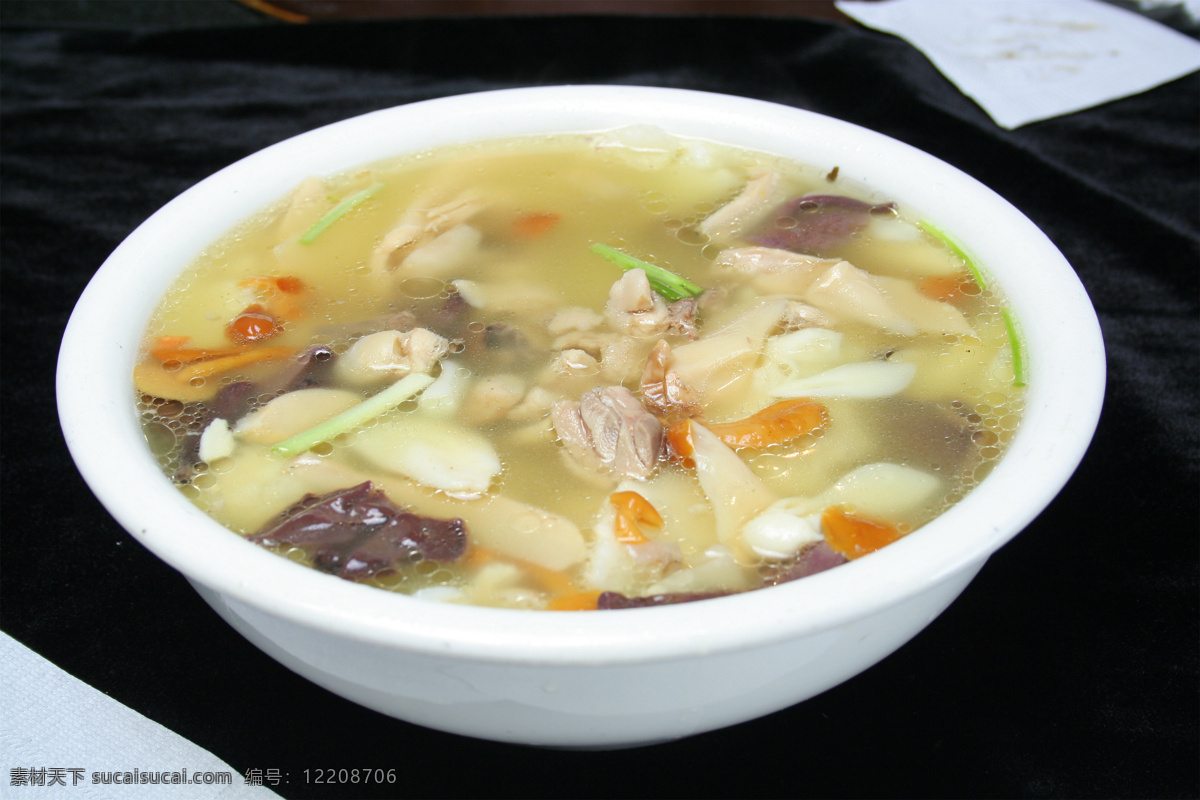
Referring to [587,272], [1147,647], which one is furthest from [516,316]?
[1147,647]

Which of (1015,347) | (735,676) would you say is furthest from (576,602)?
(1015,347)

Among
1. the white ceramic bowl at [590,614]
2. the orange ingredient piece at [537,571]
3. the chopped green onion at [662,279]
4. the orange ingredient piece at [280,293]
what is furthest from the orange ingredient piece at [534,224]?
the orange ingredient piece at [537,571]

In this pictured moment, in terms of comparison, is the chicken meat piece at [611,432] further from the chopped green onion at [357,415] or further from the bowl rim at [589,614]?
the bowl rim at [589,614]

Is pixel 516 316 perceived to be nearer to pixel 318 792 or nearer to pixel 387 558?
pixel 387 558

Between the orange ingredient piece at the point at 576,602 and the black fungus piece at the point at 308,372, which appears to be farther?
the black fungus piece at the point at 308,372

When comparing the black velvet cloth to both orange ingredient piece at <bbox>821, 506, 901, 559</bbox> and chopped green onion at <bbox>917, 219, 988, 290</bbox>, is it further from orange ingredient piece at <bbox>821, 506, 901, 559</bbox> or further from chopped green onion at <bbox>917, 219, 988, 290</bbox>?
chopped green onion at <bbox>917, 219, 988, 290</bbox>

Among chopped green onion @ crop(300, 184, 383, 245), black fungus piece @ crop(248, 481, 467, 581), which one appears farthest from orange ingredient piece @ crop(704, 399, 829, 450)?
chopped green onion @ crop(300, 184, 383, 245)
